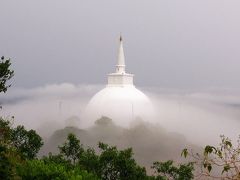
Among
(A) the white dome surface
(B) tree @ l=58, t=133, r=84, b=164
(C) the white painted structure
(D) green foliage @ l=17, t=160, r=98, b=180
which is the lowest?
(D) green foliage @ l=17, t=160, r=98, b=180

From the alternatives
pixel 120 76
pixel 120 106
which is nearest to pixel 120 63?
pixel 120 76

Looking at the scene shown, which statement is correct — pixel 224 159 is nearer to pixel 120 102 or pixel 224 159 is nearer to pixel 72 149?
pixel 72 149

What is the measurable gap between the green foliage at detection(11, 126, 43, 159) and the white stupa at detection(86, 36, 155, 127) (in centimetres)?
3079

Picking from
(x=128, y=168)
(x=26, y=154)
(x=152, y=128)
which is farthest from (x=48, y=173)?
(x=152, y=128)

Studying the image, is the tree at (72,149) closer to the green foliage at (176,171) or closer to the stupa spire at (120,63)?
the green foliage at (176,171)

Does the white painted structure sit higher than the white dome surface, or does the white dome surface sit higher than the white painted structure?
the white painted structure

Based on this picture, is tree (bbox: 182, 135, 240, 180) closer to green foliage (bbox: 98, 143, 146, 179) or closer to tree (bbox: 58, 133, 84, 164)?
green foliage (bbox: 98, 143, 146, 179)

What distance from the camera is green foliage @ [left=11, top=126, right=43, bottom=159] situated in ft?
130

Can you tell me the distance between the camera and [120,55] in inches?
2938

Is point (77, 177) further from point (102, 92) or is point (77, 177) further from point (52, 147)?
point (102, 92)

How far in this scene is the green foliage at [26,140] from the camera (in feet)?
130

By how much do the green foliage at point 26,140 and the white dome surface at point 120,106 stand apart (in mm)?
30725

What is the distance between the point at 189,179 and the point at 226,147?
25498mm

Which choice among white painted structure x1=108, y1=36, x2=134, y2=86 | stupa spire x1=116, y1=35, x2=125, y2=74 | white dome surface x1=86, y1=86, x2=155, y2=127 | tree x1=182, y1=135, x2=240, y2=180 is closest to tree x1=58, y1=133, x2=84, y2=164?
tree x1=182, y1=135, x2=240, y2=180
